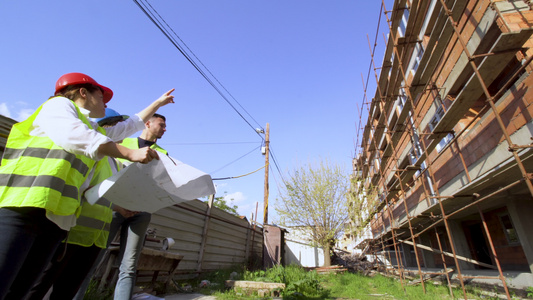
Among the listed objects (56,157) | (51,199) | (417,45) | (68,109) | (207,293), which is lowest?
(207,293)

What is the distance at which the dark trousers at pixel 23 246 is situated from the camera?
0.97m

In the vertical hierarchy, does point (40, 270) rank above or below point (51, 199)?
below

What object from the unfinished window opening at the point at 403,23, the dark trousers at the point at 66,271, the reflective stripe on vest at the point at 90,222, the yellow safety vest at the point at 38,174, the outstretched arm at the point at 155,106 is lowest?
the dark trousers at the point at 66,271

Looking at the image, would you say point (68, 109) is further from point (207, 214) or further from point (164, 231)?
point (207, 214)

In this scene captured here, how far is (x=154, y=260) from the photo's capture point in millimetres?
4023

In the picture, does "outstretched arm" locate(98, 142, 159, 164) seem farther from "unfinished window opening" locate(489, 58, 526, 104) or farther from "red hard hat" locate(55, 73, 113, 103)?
"unfinished window opening" locate(489, 58, 526, 104)

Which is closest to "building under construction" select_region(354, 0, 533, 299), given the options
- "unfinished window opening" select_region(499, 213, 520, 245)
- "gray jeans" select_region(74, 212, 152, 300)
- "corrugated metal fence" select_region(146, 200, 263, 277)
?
"unfinished window opening" select_region(499, 213, 520, 245)

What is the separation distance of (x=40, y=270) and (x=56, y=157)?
20.6 inches

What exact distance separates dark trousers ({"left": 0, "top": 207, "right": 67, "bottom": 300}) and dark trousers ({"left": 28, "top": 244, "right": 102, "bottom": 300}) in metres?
0.27

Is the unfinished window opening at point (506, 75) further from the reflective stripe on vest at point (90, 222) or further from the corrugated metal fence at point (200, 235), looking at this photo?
the corrugated metal fence at point (200, 235)

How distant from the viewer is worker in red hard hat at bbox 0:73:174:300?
39.2 inches

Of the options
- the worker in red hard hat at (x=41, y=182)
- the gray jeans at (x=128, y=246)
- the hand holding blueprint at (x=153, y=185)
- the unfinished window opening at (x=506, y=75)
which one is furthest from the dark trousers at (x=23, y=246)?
the unfinished window opening at (x=506, y=75)

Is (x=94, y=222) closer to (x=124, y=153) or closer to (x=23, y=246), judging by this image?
(x=23, y=246)

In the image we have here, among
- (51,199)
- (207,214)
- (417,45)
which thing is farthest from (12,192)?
(417,45)
